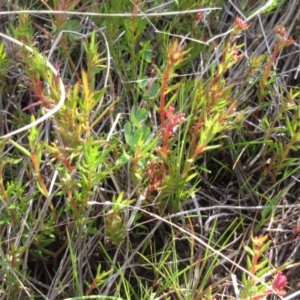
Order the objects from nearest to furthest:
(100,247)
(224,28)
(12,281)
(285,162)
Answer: (12,281) < (100,247) < (285,162) < (224,28)

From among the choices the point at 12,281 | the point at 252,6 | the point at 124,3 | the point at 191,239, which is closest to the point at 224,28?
the point at 252,6

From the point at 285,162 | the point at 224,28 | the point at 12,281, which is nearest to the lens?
the point at 12,281

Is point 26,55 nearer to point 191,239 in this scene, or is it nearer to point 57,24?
point 57,24

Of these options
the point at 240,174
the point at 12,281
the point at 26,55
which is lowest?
the point at 12,281

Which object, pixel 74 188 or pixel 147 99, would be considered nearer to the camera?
pixel 74 188

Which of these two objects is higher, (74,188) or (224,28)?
(224,28)

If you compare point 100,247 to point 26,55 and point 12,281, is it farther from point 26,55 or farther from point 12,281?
point 26,55
